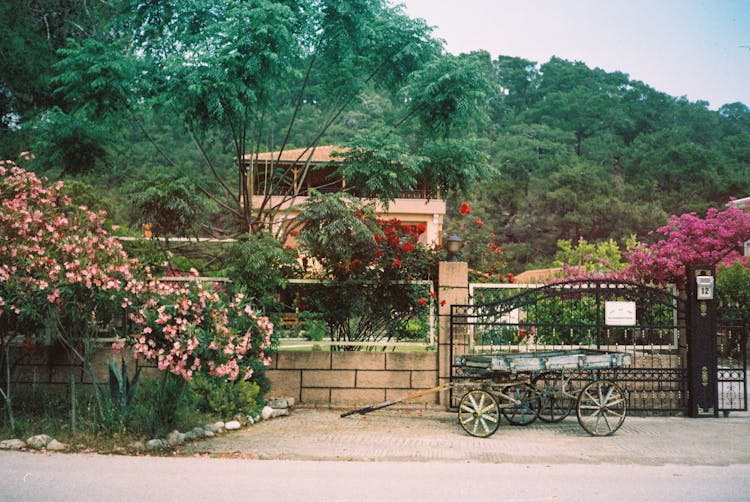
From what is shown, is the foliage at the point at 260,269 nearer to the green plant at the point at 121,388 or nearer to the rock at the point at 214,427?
the rock at the point at 214,427

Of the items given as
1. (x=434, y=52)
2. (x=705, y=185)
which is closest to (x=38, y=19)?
(x=434, y=52)

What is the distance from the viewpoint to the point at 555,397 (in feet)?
33.8

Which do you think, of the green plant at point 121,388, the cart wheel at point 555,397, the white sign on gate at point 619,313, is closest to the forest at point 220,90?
the white sign on gate at point 619,313

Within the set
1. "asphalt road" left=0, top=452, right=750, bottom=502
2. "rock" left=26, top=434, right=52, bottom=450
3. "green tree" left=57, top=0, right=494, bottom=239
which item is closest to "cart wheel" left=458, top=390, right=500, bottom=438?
"asphalt road" left=0, top=452, right=750, bottom=502

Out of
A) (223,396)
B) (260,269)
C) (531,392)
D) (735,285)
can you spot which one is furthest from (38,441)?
(735,285)

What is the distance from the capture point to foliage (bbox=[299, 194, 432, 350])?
39.1 feet

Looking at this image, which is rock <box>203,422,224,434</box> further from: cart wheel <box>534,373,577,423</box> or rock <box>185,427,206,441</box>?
cart wheel <box>534,373,577,423</box>

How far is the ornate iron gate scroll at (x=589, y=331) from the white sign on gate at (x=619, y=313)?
3 cm

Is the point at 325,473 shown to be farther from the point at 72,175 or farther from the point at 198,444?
the point at 72,175

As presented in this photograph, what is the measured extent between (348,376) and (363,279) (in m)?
1.54

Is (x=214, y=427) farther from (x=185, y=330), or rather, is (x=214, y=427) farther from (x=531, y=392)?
(x=531, y=392)

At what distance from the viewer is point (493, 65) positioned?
182 ft

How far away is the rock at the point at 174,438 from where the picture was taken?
8734mm

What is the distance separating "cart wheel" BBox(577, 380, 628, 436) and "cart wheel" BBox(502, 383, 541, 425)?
0.67m
